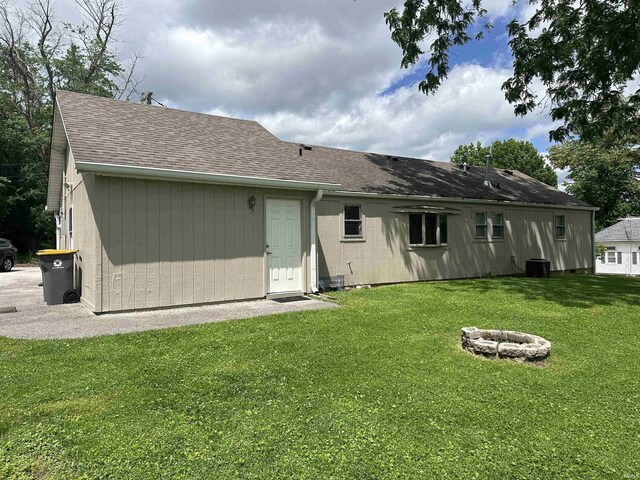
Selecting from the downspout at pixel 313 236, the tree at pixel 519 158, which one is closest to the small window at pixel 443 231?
the downspout at pixel 313 236

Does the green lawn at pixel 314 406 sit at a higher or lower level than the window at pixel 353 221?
lower

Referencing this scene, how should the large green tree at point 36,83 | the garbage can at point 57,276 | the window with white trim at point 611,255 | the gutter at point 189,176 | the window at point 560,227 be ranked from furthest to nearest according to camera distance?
the window with white trim at point 611,255 < the large green tree at point 36,83 < the window at point 560,227 < the garbage can at point 57,276 < the gutter at point 189,176

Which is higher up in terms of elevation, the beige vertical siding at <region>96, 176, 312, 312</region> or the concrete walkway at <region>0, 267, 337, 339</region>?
the beige vertical siding at <region>96, 176, 312, 312</region>

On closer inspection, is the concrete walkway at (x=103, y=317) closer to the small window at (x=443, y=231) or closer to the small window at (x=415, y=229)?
the small window at (x=415, y=229)

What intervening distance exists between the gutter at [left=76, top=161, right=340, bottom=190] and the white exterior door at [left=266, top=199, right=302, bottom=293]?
0.49 metres

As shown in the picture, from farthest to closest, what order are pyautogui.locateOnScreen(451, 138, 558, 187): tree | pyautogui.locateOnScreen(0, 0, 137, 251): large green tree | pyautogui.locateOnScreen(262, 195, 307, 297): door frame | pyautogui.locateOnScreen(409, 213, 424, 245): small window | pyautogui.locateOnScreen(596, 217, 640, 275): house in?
pyautogui.locateOnScreen(451, 138, 558, 187): tree, pyautogui.locateOnScreen(596, 217, 640, 275): house, pyautogui.locateOnScreen(0, 0, 137, 251): large green tree, pyautogui.locateOnScreen(409, 213, 424, 245): small window, pyautogui.locateOnScreen(262, 195, 307, 297): door frame

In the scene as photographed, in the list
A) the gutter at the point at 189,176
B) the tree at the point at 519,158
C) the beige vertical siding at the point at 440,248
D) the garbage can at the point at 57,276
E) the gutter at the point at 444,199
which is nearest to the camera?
the gutter at the point at 189,176

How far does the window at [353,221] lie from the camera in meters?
10.6

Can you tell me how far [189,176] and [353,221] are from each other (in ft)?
16.5

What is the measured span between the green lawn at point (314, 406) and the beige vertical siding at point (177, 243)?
1.76 metres

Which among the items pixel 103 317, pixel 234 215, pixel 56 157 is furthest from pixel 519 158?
pixel 103 317

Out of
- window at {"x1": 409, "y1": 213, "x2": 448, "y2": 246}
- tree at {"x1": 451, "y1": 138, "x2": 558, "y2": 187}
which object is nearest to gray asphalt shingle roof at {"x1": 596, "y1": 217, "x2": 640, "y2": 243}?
tree at {"x1": 451, "y1": 138, "x2": 558, "y2": 187}

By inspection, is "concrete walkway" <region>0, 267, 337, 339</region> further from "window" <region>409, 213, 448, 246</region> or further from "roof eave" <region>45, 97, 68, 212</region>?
"window" <region>409, 213, 448, 246</region>

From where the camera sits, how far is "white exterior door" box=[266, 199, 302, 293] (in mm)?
8250
